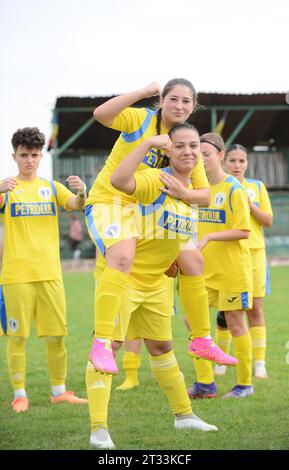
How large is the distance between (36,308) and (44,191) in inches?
39.5

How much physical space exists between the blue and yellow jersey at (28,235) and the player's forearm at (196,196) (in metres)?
1.79

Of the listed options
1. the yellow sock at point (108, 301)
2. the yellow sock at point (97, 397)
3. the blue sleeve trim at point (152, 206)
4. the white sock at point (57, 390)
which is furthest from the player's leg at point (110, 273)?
the white sock at point (57, 390)

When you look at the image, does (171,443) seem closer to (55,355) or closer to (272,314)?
(55,355)

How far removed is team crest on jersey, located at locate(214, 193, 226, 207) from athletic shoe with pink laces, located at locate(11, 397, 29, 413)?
7.82 ft

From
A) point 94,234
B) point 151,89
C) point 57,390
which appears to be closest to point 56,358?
point 57,390

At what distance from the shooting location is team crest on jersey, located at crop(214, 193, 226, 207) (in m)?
6.57

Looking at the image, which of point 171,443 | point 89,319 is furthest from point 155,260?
point 89,319

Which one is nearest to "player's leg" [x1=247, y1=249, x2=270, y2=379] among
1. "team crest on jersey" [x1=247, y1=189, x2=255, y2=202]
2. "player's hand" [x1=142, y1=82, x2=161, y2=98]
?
"team crest on jersey" [x1=247, y1=189, x2=255, y2=202]

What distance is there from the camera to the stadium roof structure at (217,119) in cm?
2434

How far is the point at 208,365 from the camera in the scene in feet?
20.9

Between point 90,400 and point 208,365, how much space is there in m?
1.96

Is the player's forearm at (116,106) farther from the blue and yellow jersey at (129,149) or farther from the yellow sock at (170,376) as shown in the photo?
the yellow sock at (170,376)

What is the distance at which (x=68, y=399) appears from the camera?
626 cm

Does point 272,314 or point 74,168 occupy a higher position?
point 74,168
